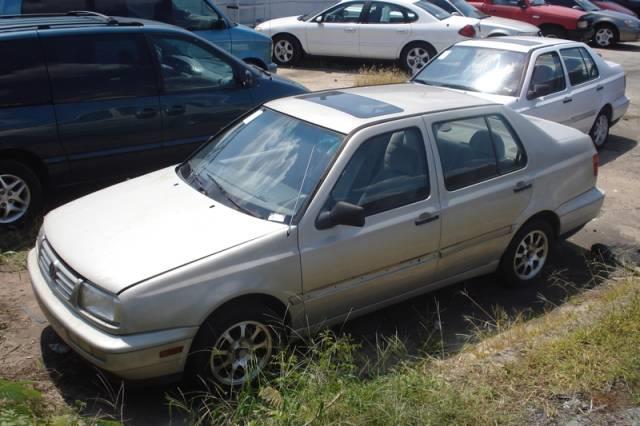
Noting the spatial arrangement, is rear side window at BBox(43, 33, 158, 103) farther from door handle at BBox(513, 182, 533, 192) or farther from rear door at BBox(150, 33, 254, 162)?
door handle at BBox(513, 182, 533, 192)

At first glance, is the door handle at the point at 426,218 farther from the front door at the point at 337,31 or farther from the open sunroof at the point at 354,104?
the front door at the point at 337,31

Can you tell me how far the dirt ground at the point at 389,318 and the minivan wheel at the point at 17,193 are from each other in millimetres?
856

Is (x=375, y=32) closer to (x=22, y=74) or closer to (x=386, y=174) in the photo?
(x=22, y=74)

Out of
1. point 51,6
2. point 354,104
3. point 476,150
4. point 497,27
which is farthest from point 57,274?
point 497,27

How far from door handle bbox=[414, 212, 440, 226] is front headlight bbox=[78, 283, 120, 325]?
2008mm

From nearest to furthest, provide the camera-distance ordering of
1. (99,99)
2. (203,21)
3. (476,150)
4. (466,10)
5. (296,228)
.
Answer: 1. (296,228)
2. (476,150)
3. (99,99)
4. (203,21)
5. (466,10)

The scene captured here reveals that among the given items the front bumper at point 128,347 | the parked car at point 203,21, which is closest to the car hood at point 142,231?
the front bumper at point 128,347

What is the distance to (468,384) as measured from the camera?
3848 mm

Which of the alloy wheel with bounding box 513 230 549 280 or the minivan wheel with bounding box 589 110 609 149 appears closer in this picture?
the alloy wheel with bounding box 513 230 549 280

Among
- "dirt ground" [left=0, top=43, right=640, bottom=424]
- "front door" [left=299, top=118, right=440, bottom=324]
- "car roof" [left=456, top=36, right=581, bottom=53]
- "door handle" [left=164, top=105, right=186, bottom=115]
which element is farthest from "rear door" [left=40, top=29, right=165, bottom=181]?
"car roof" [left=456, top=36, right=581, bottom=53]

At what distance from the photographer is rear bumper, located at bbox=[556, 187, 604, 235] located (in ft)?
19.4

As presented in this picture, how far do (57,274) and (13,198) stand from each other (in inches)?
98.6

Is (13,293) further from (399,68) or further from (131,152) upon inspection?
(399,68)

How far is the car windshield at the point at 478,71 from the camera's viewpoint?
8430 millimetres
